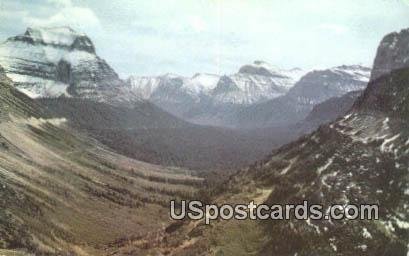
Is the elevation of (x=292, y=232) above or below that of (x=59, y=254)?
above

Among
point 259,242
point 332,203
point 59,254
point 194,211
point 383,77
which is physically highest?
point 383,77

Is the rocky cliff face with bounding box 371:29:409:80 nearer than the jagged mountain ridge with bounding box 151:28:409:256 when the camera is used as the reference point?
No

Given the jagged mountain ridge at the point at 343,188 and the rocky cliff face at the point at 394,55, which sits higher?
the rocky cliff face at the point at 394,55

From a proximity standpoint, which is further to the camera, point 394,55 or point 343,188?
point 394,55

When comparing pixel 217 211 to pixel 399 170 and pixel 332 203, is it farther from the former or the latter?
pixel 399 170

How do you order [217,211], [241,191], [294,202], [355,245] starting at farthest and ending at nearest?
1. [241,191]
2. [217,211]
3. [294,202]
4. [355,245]

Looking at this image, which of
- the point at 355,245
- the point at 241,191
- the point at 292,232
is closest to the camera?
the point at 355,245

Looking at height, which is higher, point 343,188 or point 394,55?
point 394,55

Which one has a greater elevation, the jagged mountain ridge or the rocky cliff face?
the rocky cliff face

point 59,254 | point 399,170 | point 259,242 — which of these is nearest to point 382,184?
point 399,170

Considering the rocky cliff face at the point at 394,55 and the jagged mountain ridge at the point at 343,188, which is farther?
the rocky cliff face at the point at 394,55

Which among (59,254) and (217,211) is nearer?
(217,211)
